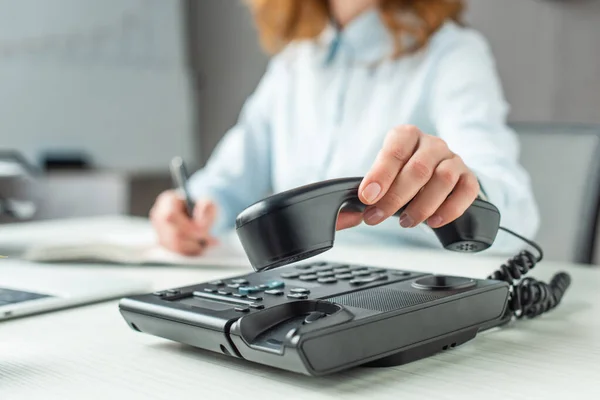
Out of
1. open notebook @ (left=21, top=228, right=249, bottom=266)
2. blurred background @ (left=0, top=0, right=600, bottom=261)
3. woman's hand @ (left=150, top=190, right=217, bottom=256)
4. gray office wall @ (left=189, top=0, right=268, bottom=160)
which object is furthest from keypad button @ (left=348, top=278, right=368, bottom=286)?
gray office wall @ (left=189, top=0, right=268, bottom=160)

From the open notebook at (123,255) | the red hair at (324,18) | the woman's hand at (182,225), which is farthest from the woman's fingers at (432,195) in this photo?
the red hair at (324,18)

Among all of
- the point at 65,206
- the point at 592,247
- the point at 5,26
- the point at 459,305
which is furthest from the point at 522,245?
the point at 5,26

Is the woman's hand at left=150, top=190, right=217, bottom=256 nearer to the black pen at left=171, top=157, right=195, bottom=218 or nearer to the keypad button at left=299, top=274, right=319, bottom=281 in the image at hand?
the black pen at left=171, top=157, right=195, bottom=218

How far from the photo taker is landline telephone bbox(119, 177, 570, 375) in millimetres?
384

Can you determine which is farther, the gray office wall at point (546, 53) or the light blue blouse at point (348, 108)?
the gray office wall at point (546, 53)

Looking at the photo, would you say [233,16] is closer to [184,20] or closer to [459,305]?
[184,20]

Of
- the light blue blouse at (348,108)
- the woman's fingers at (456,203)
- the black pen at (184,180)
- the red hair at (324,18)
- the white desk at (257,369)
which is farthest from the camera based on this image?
the red hair at (324,18)

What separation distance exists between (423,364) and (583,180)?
2.47ft

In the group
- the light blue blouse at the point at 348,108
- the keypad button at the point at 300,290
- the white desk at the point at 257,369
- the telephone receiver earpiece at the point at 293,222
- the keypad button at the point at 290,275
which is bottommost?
the white desk at the point at 257,369

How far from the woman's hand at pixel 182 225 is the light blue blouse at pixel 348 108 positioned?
0.21 m

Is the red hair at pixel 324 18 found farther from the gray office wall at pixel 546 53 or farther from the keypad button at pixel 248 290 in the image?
the keypad button at pixel 248 290

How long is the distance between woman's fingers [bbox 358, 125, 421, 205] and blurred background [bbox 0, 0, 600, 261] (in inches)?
50.7

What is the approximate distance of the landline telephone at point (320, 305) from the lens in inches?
15.1

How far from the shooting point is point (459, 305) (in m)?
0.44
